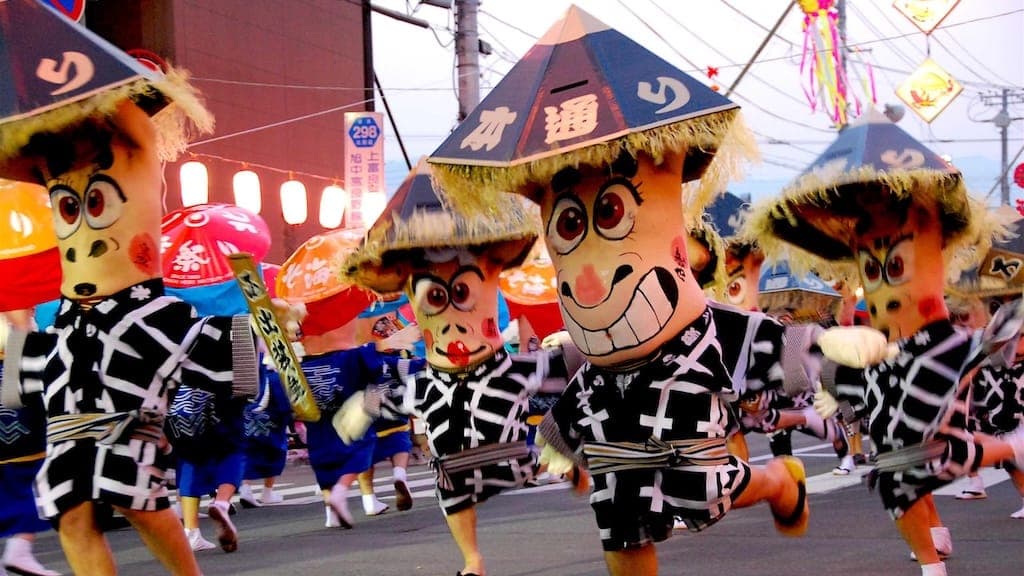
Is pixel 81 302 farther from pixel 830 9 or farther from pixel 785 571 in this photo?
pixel 830 9

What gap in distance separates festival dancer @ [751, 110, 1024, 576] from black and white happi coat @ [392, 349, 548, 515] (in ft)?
4.44

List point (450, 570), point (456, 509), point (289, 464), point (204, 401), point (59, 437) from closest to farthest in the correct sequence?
point (59, 437) < point (456, 509) < point (450, 570) < point (204, 401) < point (289, 464)

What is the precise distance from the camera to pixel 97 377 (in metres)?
4.74

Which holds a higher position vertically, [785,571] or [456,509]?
[456,509]

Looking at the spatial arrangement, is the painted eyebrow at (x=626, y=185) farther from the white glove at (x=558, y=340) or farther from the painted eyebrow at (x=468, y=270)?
the painted eyebrow at (x=468, y=270)

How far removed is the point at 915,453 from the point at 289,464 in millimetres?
12703

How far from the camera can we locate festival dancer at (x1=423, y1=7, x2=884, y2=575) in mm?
4086

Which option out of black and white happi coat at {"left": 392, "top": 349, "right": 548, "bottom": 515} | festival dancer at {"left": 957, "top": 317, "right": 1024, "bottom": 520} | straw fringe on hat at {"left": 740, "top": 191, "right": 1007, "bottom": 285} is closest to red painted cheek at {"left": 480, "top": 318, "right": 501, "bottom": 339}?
black and white happi coat at {"left": 392, "top": 349, "right": 548, "bottom": 515}

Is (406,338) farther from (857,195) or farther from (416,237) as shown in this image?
(857,195)

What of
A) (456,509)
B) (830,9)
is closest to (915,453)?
(456,509)

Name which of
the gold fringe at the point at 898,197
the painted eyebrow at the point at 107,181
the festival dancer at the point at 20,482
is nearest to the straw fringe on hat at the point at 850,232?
the gold fringe at the point at 898,197

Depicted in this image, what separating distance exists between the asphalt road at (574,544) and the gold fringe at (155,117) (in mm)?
2638

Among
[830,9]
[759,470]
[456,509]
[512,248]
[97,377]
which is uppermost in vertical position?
[830,9]

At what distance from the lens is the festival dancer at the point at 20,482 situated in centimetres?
664
